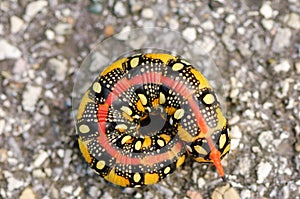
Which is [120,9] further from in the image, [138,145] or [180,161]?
[180,161]

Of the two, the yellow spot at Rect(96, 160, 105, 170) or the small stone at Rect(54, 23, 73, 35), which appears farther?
the small stone at Rect(54, 23, 73, 35)

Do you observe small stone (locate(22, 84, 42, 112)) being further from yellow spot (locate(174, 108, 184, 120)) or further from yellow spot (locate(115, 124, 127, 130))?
yellow spot (locate(174, 108, 184, 120))

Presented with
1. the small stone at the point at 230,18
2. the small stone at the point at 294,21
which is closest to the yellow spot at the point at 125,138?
the small stone at the point at 230,18

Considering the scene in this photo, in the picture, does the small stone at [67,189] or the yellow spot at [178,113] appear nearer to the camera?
the yellow spot at [178,113]

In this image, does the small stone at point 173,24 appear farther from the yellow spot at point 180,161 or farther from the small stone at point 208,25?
the yellow spot at point 180,161

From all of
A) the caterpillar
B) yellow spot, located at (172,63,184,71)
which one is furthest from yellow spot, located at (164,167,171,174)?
yellow spot, located at (172,63,184,71)

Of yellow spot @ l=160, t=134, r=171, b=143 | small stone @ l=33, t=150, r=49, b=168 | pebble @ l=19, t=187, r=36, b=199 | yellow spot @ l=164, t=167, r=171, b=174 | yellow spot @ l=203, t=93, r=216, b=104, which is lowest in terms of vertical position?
pebble @ l=19, t=187, r=36, b=199

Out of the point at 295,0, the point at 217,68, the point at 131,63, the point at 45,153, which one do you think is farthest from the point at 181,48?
the point at 45,153
